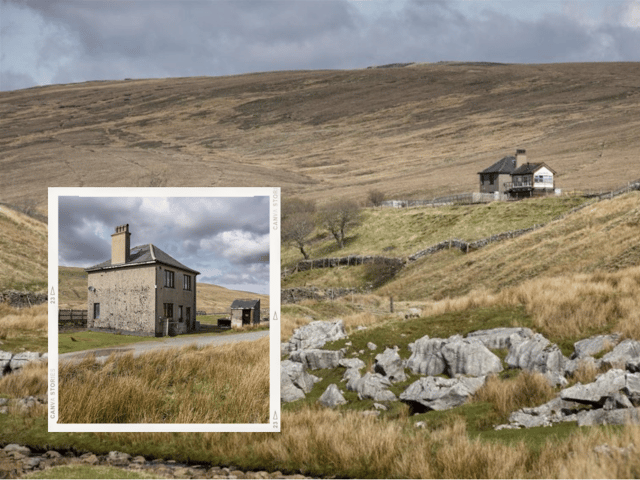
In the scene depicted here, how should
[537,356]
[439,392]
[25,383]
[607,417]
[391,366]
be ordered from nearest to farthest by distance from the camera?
[607,417] → [25,383] → [439,392] → [537,356] → [391,366]

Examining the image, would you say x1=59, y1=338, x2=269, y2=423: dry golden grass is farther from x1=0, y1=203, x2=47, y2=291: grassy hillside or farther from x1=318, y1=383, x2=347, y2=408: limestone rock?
x1=0, y1=203, x2=47, y2=291: grassy hillside

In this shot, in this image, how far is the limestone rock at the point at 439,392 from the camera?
15.9 metres

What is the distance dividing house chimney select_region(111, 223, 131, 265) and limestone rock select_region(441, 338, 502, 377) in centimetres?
1118

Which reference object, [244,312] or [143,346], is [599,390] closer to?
[244,312]

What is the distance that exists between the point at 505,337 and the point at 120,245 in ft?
44.7

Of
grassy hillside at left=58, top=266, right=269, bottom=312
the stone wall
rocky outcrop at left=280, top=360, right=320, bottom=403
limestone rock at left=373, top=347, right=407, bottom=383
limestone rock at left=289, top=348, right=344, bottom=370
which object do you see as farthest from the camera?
the stone wall

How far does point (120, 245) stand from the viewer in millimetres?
9594

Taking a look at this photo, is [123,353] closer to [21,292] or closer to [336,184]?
[21,292]

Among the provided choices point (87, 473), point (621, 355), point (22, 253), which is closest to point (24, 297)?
point (22, 253)

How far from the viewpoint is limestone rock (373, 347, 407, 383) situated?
748 inches

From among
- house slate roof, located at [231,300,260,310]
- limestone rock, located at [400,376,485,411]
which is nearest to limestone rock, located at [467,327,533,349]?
limestone rock, located at [400,376,485,411]

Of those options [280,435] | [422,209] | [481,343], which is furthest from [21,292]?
[422,209]

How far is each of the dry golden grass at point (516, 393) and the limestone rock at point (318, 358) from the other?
19.4 ft

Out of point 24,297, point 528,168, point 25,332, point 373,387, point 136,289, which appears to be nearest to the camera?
point 136,289
